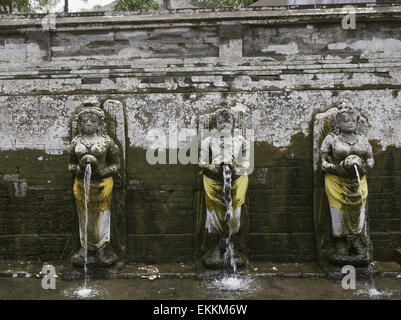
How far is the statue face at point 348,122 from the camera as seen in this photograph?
15.3 feet

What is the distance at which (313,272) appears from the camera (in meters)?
4.79

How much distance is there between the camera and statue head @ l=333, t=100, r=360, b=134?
4.66 metres

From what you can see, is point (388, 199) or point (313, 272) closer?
point (313, 272)

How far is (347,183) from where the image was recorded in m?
4.63

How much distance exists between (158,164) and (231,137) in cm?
113

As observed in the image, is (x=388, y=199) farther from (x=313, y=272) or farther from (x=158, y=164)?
(x=158, y=164)

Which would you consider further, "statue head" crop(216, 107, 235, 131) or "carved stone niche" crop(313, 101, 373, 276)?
"statue head" crop(216, 107, 235, 131)

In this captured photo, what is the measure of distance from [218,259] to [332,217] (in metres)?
1.56

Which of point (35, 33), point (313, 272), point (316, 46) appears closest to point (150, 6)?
point (35, 33)

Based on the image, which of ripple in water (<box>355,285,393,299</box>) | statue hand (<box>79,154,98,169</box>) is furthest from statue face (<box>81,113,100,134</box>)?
ripple in water (<box>355,285,393,299</box>)

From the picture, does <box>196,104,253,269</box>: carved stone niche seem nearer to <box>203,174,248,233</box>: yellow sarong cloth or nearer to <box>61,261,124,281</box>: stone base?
<box>203,174,248,233</box>: yellow sarong cloth

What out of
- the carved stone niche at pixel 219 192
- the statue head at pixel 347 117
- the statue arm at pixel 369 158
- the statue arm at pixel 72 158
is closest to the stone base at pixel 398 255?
the statue arm at pixel 369 158

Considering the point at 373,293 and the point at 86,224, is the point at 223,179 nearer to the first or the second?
the point at 86,224
